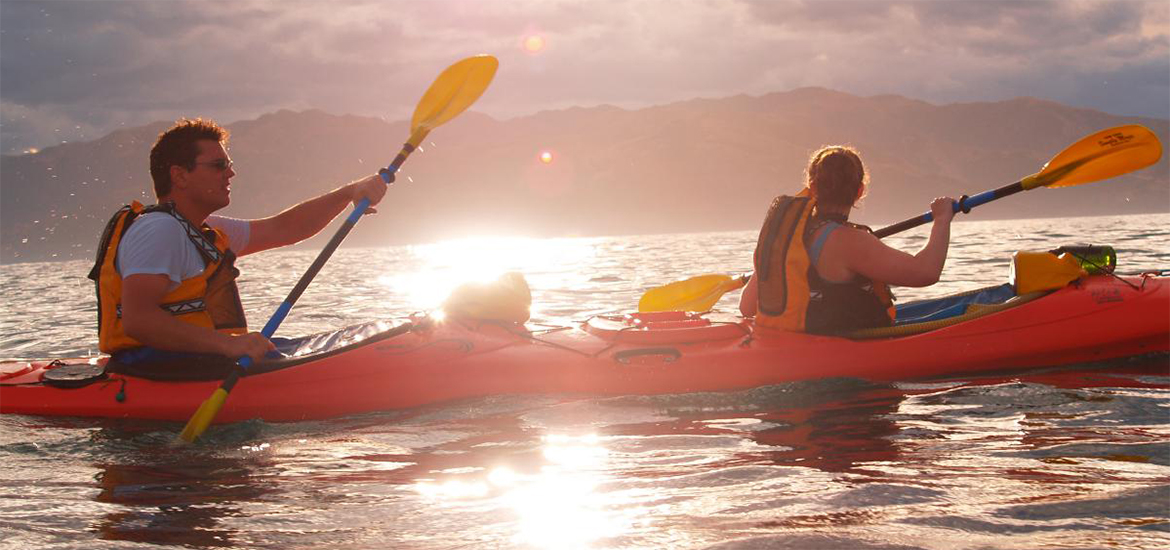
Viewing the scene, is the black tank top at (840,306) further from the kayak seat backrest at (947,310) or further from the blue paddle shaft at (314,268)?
the blue paddle shaft at (314,268)

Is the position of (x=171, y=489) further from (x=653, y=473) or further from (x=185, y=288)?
(x=653, y=473)

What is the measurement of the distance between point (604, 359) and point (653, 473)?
1549 millimetres

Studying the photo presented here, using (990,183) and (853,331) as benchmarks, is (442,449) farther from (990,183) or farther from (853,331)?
(990,183)

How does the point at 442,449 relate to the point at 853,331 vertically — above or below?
below

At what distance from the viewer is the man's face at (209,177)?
4242mm

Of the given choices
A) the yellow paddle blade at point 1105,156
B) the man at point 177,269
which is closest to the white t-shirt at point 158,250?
the man at point 177,269

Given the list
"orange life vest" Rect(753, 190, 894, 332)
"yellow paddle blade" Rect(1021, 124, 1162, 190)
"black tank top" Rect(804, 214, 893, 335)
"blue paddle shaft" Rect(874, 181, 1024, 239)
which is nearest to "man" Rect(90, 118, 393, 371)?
"orange life vest" Rect(753, 190, 894, 332)

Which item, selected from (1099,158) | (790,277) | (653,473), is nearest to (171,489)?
(653,473)

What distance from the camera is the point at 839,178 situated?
438 centimetres

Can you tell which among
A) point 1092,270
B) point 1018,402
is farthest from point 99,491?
point 1092,270

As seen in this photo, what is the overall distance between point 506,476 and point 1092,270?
11.9ft

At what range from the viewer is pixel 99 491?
10.8 ft

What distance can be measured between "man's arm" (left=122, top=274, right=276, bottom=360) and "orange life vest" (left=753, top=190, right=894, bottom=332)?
96.4 inches

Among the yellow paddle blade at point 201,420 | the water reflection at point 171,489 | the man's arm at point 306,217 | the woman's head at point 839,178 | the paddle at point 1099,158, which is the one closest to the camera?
the water reflection at point 171,489
